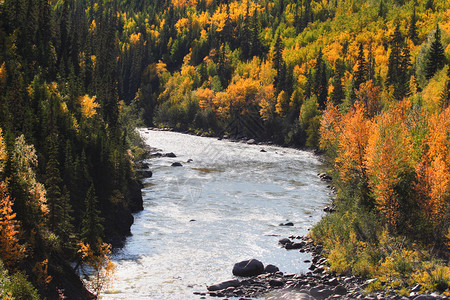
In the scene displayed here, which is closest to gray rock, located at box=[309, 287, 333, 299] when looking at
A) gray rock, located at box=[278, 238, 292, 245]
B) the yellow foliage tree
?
gray rock, located at box=[278, 238, 292, 245]

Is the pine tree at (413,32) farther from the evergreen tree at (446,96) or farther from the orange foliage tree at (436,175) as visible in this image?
the orange foliage tree at (436,175)

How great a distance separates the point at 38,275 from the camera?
24891 millimetres

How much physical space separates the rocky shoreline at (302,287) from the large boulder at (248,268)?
0.44 meters

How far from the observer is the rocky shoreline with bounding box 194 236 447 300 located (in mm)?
30688

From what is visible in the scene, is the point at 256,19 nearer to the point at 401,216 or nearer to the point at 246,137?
the point at 246,137

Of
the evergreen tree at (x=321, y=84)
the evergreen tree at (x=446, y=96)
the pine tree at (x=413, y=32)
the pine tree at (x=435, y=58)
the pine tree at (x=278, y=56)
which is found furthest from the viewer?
the pine tree at (x=278, y=56)

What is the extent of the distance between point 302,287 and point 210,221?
754 inches

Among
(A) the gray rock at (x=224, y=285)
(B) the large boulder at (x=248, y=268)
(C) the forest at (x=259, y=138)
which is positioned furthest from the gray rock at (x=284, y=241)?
(A) the gray rock at (x=224, y=285)

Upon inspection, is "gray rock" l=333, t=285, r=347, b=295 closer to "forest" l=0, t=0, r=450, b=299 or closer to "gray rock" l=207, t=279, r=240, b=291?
"forest" l=0, t=0, r=450, b=299

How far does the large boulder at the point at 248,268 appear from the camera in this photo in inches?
1414

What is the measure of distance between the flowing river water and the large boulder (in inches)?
32.0

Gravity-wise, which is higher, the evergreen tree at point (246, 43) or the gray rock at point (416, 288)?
the evergreen tree at point (246, 43)

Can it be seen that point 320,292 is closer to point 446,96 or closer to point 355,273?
point 355,273

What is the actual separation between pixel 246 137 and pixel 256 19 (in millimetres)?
80237
